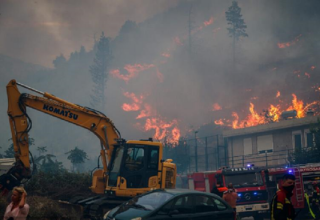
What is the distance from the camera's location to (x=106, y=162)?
1717 centimetres

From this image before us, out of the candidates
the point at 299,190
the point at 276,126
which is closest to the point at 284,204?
the point at 299,190

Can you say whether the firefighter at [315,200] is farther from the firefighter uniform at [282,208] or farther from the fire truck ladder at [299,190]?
the firefighter uniform at [282,208]

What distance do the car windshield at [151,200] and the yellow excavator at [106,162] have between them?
3.56m

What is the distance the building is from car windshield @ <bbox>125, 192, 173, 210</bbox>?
2441 centimetres

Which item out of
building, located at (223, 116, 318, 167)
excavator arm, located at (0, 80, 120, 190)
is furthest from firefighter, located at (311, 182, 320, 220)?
building, located at (223, 116, 318, 167)

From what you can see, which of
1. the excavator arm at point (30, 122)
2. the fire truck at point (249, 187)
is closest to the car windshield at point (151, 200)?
the excavator arm at point (30, 122)

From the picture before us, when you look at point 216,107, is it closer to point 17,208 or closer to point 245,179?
point 245,179

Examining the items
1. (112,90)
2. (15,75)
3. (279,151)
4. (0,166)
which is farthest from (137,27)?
(0,166)

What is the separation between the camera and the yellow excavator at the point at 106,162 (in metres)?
15.5

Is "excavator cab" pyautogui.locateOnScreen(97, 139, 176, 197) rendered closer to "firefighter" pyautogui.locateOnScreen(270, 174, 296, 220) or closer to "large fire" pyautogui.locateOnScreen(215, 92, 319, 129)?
"firefighter" pyautogui.locateOnScreen(270, 174, 296, 220)

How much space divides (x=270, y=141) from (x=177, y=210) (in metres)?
29.5

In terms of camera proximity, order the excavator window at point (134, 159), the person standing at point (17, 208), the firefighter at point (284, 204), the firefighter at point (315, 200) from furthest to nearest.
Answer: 1. the firefighter at point (315, 200)
2. the excavator window at point (134, 159)
3. the person standing at point (17, 208)
4. the firefighter at point (284, 204)

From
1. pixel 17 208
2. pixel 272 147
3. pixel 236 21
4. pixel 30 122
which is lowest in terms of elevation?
pixel 17 208

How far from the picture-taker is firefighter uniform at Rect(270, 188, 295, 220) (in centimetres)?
614
